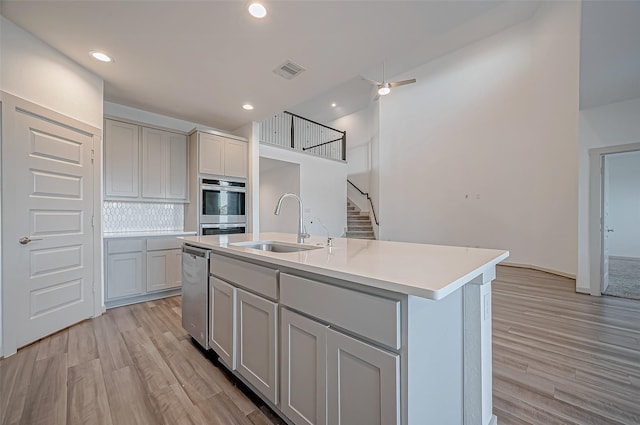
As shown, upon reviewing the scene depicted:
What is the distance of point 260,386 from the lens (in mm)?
1492

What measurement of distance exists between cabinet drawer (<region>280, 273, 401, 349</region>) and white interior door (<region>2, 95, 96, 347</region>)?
258 centimetres

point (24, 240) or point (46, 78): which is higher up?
point (46, 78)

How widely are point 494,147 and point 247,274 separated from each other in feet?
20.0

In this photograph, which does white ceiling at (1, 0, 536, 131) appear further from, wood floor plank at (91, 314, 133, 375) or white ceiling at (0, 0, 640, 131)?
wood floor plank at (91, 314, 133, 375)

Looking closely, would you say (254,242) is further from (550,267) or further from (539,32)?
(539,32)

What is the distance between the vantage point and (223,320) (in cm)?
185

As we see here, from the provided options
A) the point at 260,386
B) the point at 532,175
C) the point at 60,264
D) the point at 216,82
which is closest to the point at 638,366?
the point at 260,386

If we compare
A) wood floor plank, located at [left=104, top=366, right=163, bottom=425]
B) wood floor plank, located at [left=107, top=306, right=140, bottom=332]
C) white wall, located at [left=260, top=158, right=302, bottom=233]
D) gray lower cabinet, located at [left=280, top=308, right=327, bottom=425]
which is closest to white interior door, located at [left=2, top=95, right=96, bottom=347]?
wood floor plank, located at [left=107, top=306, right=140, bottom=332]

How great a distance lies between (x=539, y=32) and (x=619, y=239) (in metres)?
5.42

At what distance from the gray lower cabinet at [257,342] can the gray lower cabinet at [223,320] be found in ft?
0.17

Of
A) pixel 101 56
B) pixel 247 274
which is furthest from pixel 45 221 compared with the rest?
pixel 247 274

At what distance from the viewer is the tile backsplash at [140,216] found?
367 cm

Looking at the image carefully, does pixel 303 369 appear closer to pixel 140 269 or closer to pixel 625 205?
pixel 140 269

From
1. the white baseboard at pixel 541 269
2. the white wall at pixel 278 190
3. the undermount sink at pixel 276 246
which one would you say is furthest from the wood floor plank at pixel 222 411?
the white baseboard at pixel 541 269
